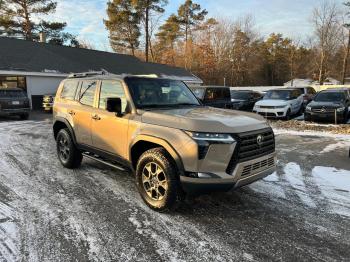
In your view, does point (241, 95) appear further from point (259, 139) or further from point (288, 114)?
→ point (259, 139)

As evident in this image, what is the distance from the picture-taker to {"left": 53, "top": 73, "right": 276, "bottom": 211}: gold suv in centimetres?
399

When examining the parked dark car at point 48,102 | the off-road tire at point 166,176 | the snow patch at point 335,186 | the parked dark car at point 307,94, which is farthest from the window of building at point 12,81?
the snow patch at point 335,186

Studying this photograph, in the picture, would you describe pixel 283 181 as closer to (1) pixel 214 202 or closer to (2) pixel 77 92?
(1) pixel 214 202

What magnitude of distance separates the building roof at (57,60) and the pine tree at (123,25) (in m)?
13.0

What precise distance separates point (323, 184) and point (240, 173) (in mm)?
2487

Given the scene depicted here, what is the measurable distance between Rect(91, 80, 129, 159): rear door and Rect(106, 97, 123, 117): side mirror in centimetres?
10

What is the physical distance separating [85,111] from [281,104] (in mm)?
12103

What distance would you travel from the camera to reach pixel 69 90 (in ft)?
21.8

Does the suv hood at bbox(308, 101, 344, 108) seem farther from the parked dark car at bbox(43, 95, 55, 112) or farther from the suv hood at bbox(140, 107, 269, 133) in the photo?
the parked dark car at bbox(43, 95, 55, 112)

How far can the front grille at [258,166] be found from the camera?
4157 mm

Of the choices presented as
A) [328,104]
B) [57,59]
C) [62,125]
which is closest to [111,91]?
[62,125]

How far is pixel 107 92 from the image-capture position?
18.0 feet

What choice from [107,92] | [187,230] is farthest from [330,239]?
[107,92]

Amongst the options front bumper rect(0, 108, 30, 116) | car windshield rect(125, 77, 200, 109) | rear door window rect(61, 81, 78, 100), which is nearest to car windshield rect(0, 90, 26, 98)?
front bumper rect(0, 108, 30, 116)
